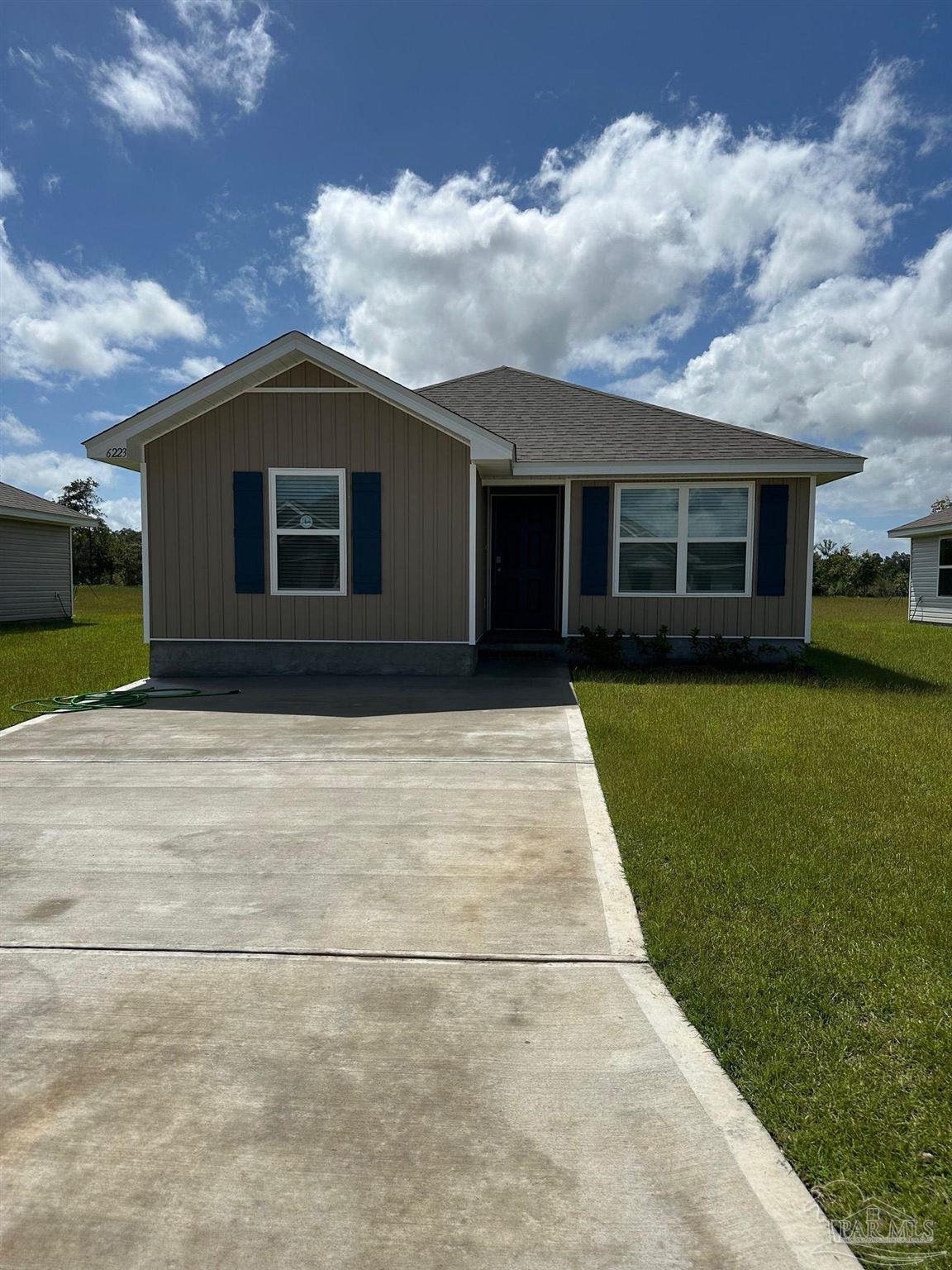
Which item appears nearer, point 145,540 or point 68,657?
point 145,540

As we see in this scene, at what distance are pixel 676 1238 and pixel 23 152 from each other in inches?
689

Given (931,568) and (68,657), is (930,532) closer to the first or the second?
(931,568)

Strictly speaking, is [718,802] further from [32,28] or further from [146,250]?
[146,250]

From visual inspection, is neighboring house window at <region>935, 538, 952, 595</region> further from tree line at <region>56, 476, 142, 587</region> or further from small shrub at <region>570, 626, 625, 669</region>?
tree line at <region>56, 476, 142, 587</region>

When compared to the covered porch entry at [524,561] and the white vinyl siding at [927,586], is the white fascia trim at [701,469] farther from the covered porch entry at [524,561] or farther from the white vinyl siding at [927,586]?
the white vinyl siding at [927,586]

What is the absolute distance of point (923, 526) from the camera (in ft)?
66.3

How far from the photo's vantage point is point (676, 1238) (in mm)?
1592

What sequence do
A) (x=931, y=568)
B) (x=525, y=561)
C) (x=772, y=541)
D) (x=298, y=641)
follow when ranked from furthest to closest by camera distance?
(x=931, y=568)
(x=525, y=561)
(x=772, y=541)
(x=298, y=641)

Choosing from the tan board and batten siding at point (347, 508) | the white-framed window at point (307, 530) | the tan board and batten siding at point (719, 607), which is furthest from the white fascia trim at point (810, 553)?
the white-framed window at point (307, 530)

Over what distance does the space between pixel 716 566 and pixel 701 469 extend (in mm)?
1430

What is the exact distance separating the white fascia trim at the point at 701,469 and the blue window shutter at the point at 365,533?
6.53 feet

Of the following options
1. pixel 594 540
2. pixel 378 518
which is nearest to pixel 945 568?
pixel 594 540

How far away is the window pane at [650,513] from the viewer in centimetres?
1052

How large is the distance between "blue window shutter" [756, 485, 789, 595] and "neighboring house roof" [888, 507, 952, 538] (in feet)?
39.3
